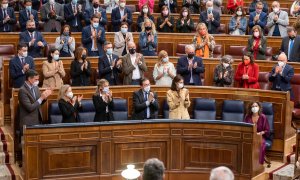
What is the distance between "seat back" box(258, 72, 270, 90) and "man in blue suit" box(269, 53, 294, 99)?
29cm

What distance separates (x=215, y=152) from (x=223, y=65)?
1408mm

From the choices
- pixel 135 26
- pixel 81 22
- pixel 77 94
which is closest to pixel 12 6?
pixel 81 22

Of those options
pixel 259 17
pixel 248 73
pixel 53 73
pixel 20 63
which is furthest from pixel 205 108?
pixel 259 17

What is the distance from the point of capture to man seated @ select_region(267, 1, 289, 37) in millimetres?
10438

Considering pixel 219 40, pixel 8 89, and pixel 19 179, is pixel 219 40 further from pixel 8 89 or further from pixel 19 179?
pixel 19 179

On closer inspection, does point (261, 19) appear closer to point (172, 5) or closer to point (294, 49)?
point (294, 49)

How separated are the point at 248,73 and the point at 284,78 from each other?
438mm

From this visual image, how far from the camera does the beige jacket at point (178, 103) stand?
8.01 m

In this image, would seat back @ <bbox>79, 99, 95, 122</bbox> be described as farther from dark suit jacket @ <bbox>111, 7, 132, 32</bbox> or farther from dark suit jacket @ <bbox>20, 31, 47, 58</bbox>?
dark suit jacket @ <bbox>111, 7, 132, 32</bbox>

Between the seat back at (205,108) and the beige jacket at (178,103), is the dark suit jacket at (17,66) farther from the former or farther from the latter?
the seat back at (205,108)

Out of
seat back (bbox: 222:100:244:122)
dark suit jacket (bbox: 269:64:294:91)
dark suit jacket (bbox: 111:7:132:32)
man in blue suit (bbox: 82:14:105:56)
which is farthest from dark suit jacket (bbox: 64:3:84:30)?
dark suit jacket (bbox: 269:64:294:91)

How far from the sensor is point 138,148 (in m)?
7.60

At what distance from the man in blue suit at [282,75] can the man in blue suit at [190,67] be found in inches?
34.9

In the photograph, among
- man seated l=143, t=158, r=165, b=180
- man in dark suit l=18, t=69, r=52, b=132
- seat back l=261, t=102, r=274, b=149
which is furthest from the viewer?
seat back l=261, t=102, r=274, b=149
